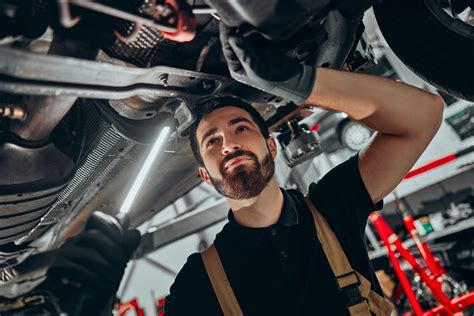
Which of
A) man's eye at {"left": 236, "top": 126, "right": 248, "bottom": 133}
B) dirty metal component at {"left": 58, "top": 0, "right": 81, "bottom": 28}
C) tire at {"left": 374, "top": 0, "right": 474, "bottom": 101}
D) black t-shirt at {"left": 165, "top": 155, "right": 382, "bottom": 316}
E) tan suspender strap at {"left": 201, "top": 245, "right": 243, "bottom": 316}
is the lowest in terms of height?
tan suspender strap at {"left": 201, "top": 245, "right": 243, "bottom": 316}

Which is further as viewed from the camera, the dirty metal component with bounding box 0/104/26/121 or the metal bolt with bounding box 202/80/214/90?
the metal bolt with bounding box 202/80/214/90

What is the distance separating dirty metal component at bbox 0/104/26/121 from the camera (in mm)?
1082

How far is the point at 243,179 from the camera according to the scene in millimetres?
1648

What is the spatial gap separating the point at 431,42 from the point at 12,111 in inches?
60.9

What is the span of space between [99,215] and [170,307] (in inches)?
20.8

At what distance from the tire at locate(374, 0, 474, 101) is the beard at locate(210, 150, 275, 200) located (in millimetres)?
786

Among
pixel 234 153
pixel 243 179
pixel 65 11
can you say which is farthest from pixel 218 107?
pixel 65 11

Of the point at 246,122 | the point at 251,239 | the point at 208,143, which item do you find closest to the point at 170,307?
the point at 251,239

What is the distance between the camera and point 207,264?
1572 millimetres

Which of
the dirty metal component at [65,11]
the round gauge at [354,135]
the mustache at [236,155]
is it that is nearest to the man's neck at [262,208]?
the mustache at [236,155]

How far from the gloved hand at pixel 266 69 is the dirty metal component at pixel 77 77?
25 centimetres

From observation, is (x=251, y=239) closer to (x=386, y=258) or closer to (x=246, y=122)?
(x=246, y=122)

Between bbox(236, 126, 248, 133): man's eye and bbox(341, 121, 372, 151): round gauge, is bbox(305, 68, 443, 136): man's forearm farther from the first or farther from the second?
bbox(341, 121, 372, 151): round gauge

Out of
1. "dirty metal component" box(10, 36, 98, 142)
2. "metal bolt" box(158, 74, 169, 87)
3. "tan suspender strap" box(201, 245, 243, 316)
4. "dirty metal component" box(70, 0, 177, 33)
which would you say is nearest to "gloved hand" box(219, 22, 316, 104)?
"dirty metal component" box(70, 0, 177, 33)
